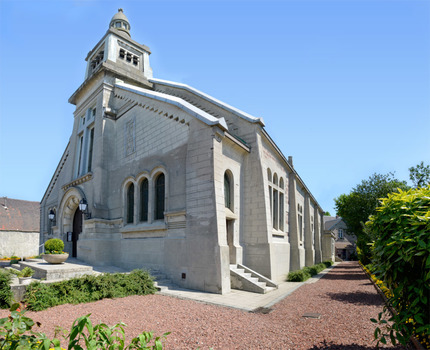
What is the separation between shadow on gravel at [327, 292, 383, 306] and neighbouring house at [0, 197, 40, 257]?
127 ft

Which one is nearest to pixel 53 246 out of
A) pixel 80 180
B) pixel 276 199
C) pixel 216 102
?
pixel 80 180

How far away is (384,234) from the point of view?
4.76 m

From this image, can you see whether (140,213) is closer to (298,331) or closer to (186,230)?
(186,230)

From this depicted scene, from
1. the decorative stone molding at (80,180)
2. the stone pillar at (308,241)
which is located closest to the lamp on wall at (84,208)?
the decorative stone molding at (80,180)

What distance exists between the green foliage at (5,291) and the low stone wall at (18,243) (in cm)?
3315

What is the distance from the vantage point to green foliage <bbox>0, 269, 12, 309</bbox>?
846 centimetres

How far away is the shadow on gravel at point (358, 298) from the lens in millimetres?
9998

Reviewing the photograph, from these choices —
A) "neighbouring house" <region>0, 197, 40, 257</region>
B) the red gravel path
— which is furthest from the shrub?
"neighbouring house" <region>0, 197, 40, 257</region>

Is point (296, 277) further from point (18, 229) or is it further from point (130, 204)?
point (18, 229)

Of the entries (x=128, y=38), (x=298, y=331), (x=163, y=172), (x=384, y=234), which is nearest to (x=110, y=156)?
(x=163, y=172)

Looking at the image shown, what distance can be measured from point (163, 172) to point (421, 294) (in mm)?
11836

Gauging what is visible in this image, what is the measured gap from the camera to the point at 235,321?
7305 millimetres

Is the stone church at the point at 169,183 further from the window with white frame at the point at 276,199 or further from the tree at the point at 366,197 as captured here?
the tree at the point at 366,197

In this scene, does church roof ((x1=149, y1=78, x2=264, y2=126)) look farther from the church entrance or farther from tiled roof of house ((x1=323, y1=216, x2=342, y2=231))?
tiled roof of house ((x1=323, y1=216, x2=342, y2=231))
